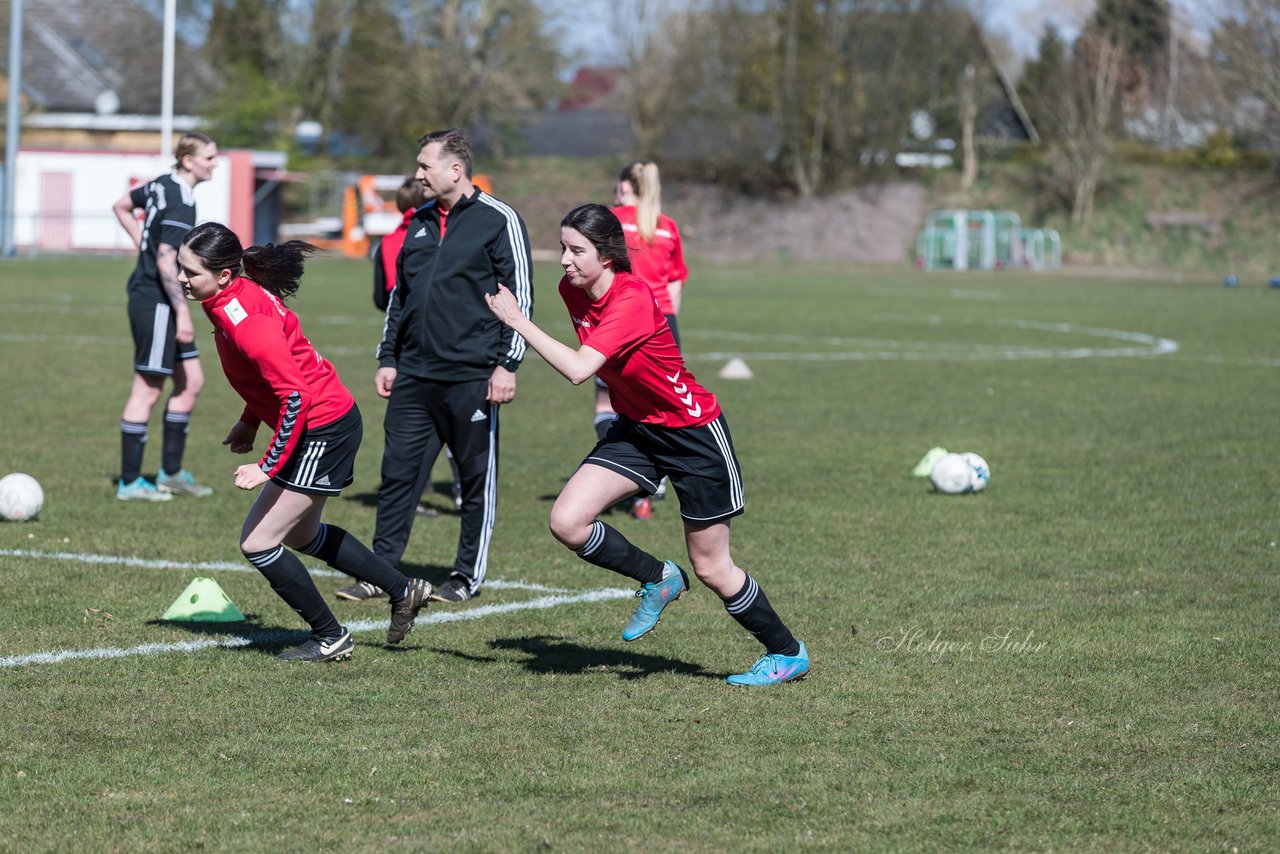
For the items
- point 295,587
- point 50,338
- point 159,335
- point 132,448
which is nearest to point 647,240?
point 159,335

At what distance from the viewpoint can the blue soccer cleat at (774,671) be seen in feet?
19.6

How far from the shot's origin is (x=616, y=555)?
601 cm

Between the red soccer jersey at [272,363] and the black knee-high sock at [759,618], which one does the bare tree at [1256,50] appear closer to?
the black knee-high sock at [759,618]

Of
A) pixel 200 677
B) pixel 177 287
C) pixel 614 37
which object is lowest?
pixel 200 677

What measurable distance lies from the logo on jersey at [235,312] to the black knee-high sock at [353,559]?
102 centimetres

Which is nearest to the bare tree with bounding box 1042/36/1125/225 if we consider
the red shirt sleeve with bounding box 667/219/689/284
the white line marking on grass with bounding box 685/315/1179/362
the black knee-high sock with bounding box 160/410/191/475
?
the white line marking on grass with bounding box 685/315/1179/362

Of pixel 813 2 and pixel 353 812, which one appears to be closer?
pixel 353 812

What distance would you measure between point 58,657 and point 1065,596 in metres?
4.64

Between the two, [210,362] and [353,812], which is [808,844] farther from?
[210,362]

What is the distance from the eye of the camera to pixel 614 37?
5672 centimetres

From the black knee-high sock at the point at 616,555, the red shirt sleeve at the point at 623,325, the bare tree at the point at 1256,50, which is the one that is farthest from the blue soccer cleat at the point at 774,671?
the bare tree at the point at 1256,50

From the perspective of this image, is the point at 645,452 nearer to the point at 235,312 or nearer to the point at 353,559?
the point at 353,559

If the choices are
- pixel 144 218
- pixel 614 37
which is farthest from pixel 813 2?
pixel 144 218

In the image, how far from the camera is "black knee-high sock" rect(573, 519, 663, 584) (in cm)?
599
